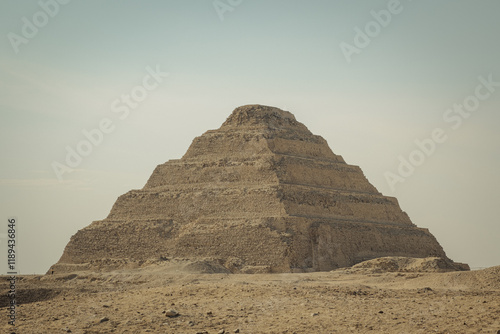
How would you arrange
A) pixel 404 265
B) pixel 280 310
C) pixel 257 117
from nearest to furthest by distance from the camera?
pixel 280 310
pixel 404 265
pixel 257 117

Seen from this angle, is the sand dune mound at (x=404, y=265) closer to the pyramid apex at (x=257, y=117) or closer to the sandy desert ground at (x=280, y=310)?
the sandy desert ground at (x=280, y=310)

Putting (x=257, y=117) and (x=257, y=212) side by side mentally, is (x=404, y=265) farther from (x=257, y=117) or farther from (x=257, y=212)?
(x=257, y=117)

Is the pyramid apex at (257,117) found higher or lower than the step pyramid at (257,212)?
higher

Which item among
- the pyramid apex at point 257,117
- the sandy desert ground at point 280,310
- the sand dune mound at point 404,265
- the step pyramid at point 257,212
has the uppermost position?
the pyramid apex at point 257,117

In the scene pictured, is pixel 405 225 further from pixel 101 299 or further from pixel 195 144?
pixel 101 299

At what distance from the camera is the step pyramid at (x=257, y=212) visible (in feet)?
138

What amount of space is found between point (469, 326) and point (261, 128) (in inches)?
1472

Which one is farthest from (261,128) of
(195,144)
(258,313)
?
(258,313)

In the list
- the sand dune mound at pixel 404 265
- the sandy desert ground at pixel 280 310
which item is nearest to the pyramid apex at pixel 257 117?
the sand dune mound at pixel 404 265

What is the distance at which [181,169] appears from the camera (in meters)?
50.9

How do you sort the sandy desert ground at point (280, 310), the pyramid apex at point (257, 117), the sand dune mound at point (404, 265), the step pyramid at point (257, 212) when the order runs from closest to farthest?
the sandy desert ground at point (280, 310) → the sand dune mound at point (404, 265) → the step pyramid at point (257, 212) → the pyramid apex at point (257, 117)

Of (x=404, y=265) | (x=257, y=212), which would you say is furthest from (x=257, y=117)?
(x=404, y=265)

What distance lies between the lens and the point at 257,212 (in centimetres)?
4391

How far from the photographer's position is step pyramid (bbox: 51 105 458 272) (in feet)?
138
